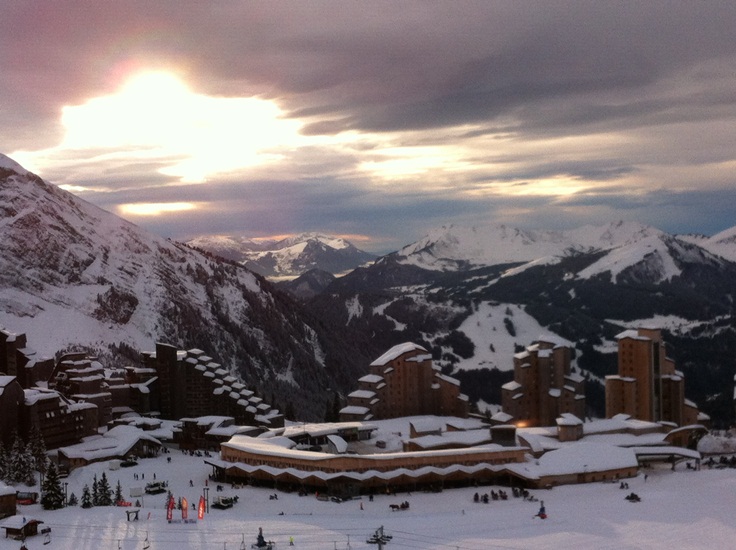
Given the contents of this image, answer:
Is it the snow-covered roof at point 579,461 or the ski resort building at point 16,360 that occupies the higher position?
the ski resort building at point 16,360

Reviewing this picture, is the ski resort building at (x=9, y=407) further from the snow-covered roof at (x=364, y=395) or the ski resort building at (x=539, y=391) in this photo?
the ski resort building at (x=539, y=391)

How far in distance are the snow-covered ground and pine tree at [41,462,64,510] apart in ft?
3.36

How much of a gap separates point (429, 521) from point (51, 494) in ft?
113

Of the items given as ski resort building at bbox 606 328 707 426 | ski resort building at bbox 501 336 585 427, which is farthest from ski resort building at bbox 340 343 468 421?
ski resort building at bbox 606 328 707 426

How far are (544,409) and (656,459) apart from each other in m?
33.0

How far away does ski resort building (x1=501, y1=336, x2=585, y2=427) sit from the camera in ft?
465

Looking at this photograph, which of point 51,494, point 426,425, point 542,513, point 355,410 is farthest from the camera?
point 355,410

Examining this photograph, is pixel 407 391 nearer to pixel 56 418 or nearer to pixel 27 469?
pixel 56 418

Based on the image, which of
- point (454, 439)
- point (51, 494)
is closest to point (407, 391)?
point (454, 439)

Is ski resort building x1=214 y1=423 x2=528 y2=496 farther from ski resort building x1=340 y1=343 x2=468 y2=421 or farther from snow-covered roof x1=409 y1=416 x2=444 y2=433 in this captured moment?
ski resort building x1=340 y1=343 x2=468 y2=421

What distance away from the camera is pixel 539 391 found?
143000 millimetres

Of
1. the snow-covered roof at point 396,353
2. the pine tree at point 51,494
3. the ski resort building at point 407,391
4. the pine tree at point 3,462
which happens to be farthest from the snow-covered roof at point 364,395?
the pine tree at point 51,494

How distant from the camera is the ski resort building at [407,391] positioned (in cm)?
13875

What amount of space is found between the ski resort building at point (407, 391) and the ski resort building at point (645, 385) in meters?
24.6
